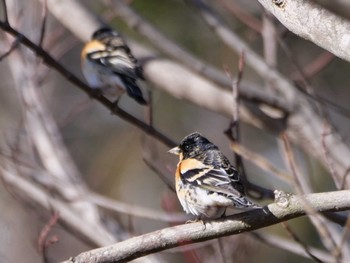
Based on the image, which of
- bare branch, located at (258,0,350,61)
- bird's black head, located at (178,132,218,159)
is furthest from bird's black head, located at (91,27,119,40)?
bare branch, located at (258,0,350,61)

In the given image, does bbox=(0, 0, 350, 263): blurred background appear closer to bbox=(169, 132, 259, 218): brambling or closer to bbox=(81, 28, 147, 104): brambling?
bbox=(81, 28, 147, 104): brambling

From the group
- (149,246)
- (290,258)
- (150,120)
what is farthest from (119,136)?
(149,246)

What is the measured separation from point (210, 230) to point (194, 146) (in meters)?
1.03

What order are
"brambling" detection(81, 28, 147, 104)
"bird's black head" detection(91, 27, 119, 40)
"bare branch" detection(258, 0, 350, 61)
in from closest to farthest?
1. "bare branch" detection(258, 0, 350, 61)
2. "brambling" detection(81, 28, 147, 104)
3. "bird's black head" detection(91, 27, 119, 40)

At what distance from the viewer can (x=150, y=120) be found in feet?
13.4

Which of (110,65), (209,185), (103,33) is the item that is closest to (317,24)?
(209,185)

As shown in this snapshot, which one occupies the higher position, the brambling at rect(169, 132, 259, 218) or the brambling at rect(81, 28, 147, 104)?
the brambling at rect(81, 28, 147, 104)

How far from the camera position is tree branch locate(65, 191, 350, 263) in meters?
3.07

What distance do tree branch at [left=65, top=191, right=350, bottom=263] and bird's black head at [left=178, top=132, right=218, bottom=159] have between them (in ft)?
3.15

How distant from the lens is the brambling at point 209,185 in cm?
355

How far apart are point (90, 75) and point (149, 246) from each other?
2916mm

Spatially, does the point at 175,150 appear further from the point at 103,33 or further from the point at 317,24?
the point at 103,33

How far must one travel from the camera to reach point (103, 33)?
596cm

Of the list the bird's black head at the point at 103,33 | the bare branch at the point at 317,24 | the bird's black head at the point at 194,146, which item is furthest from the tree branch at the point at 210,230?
the bird's black head at the point at 103,33
